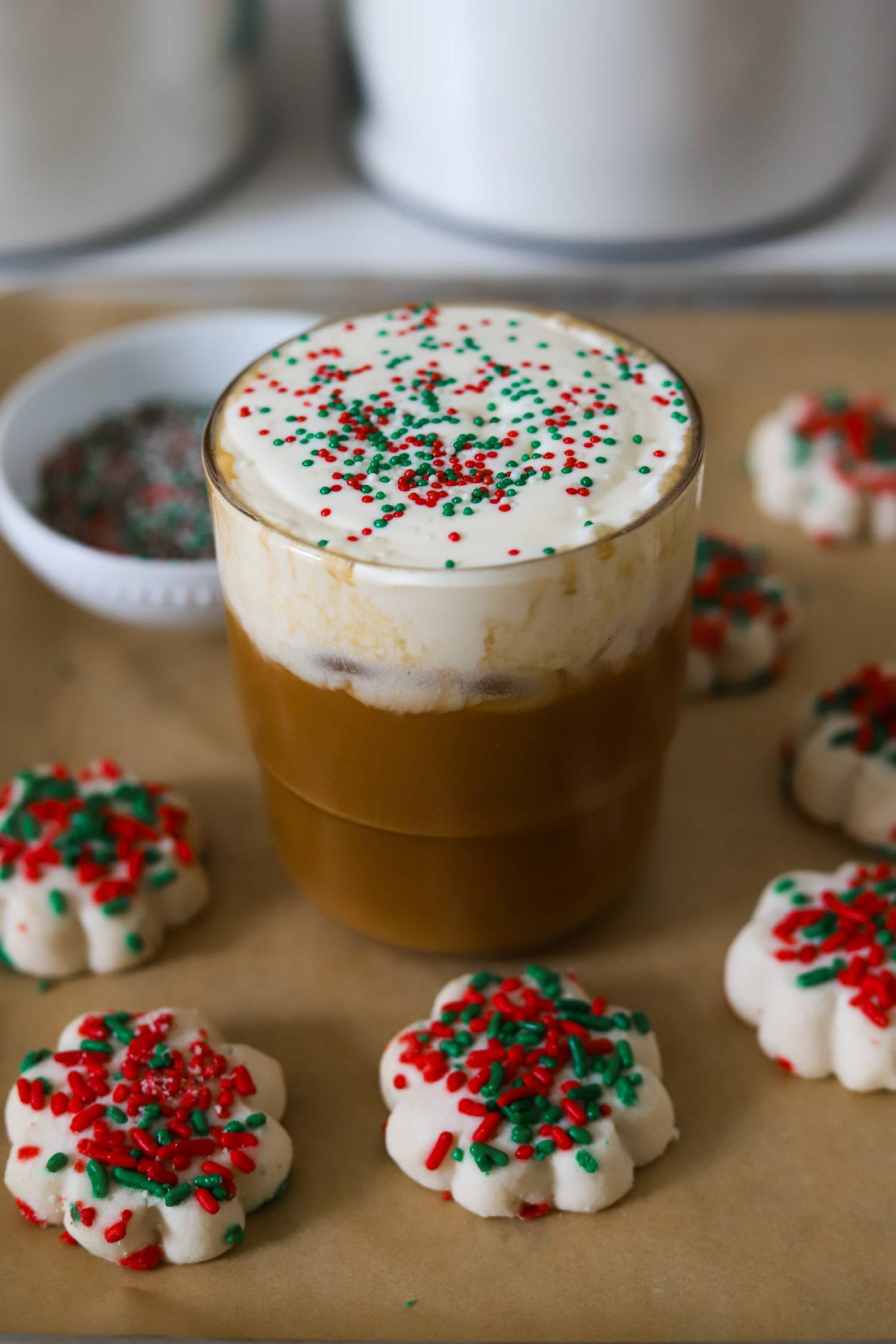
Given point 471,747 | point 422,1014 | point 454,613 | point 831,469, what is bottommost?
point 422,1014

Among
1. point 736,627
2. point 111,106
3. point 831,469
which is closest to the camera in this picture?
point 736,627

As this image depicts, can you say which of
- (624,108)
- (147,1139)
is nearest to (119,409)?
(624,108)

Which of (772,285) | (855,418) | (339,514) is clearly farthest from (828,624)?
(339,514)

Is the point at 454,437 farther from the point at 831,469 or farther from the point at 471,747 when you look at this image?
the point at 831,469

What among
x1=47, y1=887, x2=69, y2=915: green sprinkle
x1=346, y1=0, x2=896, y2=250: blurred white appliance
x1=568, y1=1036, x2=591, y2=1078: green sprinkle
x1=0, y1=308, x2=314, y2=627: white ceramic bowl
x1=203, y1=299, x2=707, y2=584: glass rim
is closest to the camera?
x1=203, y1=299, x2=707, y2=584: glass rim

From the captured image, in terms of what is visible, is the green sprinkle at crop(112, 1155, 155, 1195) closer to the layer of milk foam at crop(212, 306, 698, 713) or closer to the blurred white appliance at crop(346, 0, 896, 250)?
the layer of milk foam at crop(212, 306, 698, 713)

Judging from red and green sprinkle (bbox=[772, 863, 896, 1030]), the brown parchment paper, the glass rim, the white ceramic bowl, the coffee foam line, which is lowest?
the brown parchment paper

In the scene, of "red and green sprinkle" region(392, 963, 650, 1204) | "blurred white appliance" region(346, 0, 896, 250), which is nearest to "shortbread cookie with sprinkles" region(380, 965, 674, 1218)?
"red and green sprinkle" region(392, 963, 650, 1204)
